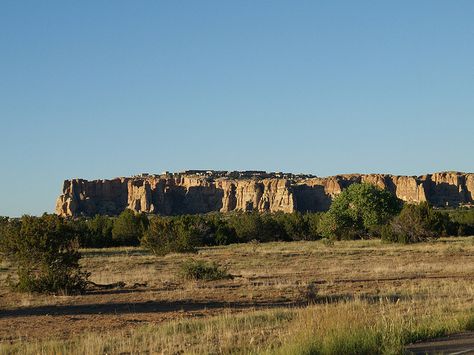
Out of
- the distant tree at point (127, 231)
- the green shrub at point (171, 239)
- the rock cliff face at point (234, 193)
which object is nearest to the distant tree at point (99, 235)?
the distant tree at point (127, 231)

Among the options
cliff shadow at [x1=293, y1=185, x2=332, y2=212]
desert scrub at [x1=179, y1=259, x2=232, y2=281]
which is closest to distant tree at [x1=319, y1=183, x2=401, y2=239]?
desert scrub at [x1=179, y1=259, x2=232, y2=281]

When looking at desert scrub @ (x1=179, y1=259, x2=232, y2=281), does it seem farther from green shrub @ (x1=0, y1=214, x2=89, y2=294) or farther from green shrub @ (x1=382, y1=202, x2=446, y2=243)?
green shrub @ (x1=382, y1=202, x2=446, y2=243)

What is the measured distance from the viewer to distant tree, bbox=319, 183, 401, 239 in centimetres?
5981

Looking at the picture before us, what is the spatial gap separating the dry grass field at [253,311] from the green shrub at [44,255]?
782 millimetres

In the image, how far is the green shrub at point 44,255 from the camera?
22.0 metres

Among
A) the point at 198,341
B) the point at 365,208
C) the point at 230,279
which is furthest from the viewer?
the point at 365,208

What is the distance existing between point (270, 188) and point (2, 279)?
133124 millimetres

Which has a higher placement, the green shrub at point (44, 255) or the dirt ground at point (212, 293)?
the green shrub at point (44, 255)

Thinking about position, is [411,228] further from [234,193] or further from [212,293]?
[234,193]

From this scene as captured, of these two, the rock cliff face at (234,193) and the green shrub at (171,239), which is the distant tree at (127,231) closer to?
the green shrub at (171,239)

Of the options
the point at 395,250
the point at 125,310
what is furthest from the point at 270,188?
the point at 125,310

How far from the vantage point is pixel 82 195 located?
503ft

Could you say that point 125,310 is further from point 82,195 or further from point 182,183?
point 182,183

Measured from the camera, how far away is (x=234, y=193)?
162m
